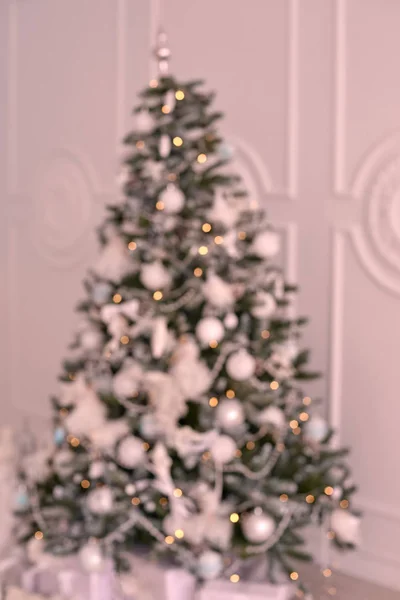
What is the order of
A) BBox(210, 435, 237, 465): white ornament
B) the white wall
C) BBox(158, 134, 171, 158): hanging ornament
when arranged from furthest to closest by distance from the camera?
the white wall < BBox(158, 134, 171, 158): hanging ornament < BBox(210, 435, 237, 465): white ornament

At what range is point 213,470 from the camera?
2033 mm

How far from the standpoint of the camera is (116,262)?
215 centimetres

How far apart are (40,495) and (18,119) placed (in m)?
2.33

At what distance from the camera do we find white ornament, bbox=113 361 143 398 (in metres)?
2.05

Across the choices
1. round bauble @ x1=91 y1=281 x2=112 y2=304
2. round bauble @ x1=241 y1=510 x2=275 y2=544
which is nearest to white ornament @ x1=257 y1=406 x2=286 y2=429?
round bauble @ x1=241 y1=510 x2=275 y2=544

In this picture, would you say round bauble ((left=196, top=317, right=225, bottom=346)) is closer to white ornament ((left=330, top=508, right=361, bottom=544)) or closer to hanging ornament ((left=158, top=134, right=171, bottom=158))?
hanging ornament ((left=158, top=134, right=171, bottom=158))

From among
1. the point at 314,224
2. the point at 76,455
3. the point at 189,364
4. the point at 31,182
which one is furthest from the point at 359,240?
the point at 31,182

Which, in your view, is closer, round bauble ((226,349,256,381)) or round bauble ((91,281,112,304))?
round bauble ((226,349,256,381))

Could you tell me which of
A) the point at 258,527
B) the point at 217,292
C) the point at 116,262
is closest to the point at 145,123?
the point at 116,262

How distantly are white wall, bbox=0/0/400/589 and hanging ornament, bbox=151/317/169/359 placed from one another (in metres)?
0.89

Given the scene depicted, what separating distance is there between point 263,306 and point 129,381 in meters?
0.44

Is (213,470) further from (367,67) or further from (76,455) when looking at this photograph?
(367,67)

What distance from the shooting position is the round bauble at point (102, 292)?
2135 millimetres

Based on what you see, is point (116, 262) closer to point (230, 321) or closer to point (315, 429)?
point (230, 321)
